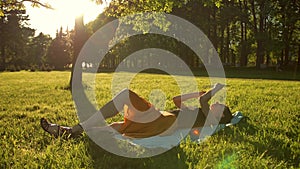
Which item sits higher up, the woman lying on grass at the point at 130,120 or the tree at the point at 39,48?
the tree at the point at 39,48

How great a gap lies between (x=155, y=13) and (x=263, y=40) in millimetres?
34186

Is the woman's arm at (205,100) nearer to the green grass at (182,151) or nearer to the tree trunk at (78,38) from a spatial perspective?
the green grass at (182,151)

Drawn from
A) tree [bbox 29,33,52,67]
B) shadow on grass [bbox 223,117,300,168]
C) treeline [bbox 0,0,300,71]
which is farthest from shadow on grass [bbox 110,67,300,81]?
tree [bbox 29,33,52,67]

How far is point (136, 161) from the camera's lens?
154 inches

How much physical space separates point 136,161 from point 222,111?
2997 mm

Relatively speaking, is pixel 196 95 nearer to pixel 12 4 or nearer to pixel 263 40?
pixel 12 4

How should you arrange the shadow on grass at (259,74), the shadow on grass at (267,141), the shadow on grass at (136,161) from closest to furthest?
the shadow on grass at (136,161), the shadow on grass at (267,141), the shadow on grass at (259,74)

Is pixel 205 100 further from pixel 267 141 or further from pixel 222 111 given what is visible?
pixel 267 141

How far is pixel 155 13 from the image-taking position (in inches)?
557

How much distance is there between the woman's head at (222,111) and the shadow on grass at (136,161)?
7.14ft

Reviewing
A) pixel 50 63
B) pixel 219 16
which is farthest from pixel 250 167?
pixel 50 63

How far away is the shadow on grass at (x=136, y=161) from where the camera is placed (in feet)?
12.5

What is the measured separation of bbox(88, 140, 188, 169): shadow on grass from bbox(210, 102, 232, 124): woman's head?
2176 mm

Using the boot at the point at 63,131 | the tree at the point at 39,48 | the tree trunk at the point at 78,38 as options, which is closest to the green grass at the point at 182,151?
the boot at the point at 63,131
